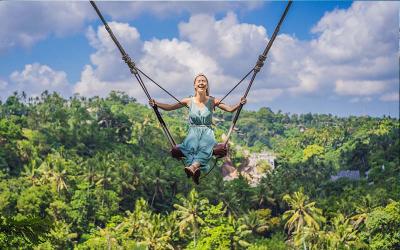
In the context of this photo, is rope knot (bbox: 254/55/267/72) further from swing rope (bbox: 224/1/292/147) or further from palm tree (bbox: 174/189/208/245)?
palm tree (bbox: 174/189/208/245)

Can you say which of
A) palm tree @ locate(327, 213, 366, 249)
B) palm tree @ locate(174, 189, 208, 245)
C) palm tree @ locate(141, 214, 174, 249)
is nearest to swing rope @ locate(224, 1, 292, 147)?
palm tree @ locate(327, 213, 366, 249)

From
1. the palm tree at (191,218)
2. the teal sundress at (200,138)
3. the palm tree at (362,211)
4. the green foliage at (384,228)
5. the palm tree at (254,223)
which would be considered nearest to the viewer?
the teal sundress at (200,138)

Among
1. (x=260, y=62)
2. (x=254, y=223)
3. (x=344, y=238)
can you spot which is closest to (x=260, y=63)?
(x=260, y=62)

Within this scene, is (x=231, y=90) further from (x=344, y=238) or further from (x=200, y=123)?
(x=344, y=238)

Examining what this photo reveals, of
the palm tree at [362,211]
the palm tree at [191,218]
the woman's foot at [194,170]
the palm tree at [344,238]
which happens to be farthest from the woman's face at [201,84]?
the palm tree at [362,211]

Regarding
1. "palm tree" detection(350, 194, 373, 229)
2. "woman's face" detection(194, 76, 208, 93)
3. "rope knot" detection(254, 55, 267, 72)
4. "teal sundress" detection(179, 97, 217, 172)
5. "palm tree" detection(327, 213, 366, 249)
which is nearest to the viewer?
"teal sundress" detection(179, 97, 217, 172)

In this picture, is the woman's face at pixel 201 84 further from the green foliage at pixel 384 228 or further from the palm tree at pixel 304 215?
the palm tree at pixel 304 215

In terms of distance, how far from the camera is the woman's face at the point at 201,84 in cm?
890

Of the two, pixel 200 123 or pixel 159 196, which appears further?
pixel 159 196

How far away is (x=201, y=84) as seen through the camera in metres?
8.91

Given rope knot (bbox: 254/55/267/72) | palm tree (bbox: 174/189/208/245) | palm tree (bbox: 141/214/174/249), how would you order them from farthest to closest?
palm tree (bbox: 174/189/208/245)
palm tree (bbox: 141/214/174/249)
rope knot (bbox: 254/55/267/72)

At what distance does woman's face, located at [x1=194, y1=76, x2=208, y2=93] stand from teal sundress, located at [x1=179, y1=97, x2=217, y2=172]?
231 mm

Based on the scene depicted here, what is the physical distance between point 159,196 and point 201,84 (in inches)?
2166

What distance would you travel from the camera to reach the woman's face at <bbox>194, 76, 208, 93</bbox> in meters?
8.90
